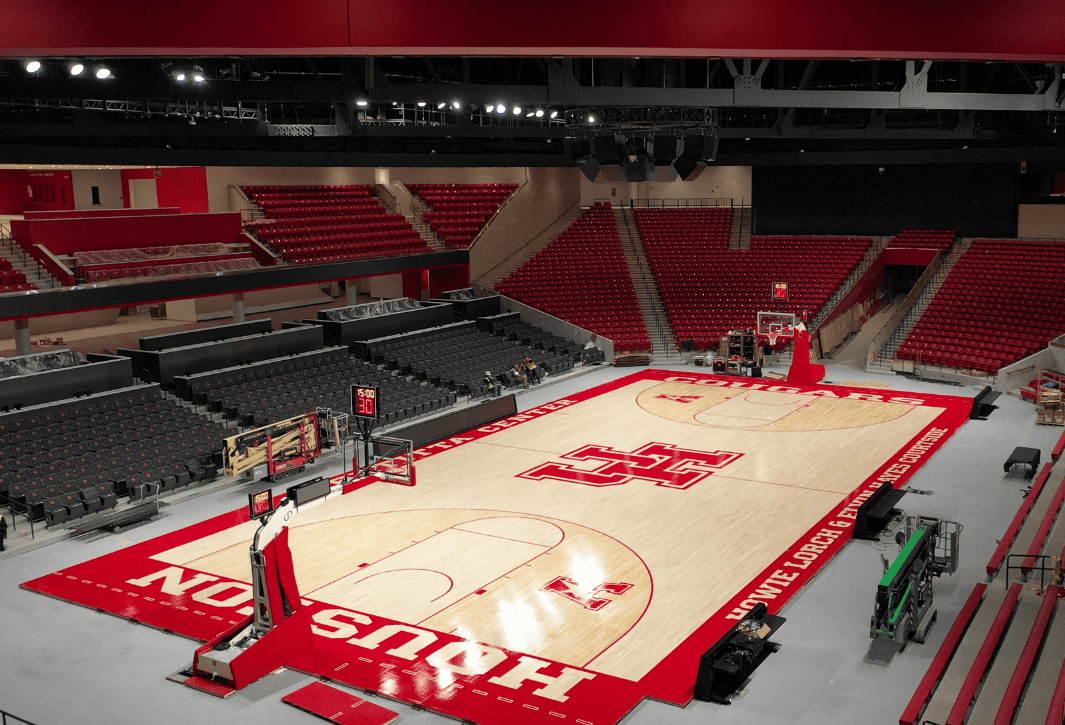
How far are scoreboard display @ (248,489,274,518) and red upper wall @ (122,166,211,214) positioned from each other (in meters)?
23.0

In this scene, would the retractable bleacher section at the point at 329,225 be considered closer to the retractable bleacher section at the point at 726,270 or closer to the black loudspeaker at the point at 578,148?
the retractable bleacher section at the point at 726,270

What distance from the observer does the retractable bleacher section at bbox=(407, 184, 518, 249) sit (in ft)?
120

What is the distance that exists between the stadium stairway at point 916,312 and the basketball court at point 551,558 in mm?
6172

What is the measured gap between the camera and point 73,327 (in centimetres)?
3006

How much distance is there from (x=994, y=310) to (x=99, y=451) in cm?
2553

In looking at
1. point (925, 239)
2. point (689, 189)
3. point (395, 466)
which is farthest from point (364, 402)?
point (689, 189)

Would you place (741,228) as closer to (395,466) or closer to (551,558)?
(395,466)

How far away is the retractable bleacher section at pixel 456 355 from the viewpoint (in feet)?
89.9

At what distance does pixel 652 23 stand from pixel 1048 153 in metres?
31.6

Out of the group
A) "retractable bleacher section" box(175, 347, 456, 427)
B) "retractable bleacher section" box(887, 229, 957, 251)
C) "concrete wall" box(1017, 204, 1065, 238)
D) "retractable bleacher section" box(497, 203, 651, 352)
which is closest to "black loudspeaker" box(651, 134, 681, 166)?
"retractable bleacher section" box(175, 347, 456, 427)

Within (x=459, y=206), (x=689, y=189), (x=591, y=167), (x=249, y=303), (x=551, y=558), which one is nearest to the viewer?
(x=551, y=558)

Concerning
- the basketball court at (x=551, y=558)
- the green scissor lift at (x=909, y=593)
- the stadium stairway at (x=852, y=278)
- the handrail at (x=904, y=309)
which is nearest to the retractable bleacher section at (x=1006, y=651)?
the green scissor lift at (x=909, y=593)

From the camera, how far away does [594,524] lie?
16.8 metres

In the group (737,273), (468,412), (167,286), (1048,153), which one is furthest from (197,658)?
(1048,153)
